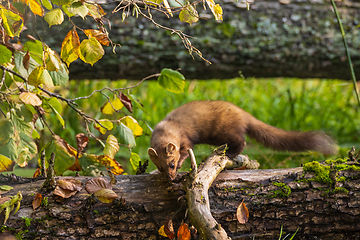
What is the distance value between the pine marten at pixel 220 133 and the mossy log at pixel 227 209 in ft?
1.77

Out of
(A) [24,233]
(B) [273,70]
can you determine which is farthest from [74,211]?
(B) [273,70]

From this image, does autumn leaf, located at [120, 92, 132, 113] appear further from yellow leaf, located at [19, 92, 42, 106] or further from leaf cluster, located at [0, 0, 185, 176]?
yellow leaf, located at [19, 92, 42, 106]

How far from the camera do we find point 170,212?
1.44m

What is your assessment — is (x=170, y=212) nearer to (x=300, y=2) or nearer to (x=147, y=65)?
(x=147, y=65)

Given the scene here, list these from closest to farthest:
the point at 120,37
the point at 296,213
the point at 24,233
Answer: the point at 24,233 < the point at 296,213 < the point at 120,37

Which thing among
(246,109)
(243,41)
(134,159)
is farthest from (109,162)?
(246,109)

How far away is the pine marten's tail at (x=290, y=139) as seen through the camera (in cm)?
207

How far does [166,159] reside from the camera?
6.21 ft

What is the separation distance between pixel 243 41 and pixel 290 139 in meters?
1.19

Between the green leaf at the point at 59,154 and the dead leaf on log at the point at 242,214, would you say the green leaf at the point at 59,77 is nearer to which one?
the green leaf at the point at 59,154

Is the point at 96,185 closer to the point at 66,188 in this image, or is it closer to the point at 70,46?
the point at 66,188

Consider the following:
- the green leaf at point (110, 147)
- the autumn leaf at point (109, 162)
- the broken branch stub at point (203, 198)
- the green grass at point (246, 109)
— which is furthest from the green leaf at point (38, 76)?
the green grass at point (246, 109)

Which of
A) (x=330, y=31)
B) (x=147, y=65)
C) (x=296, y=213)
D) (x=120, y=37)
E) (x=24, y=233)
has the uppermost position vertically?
(x=330, y=31)

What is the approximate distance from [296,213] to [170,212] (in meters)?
0.59
